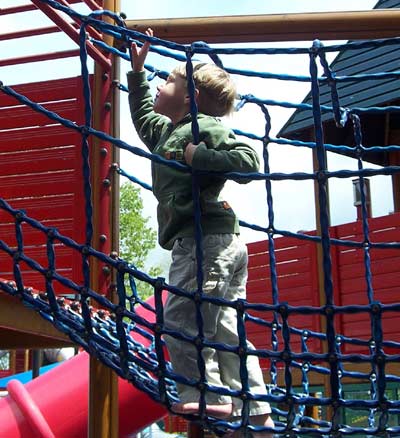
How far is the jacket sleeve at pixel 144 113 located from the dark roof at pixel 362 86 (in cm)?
451

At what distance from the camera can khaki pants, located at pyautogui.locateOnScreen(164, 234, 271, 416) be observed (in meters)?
1.43

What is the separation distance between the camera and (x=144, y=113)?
165 cm

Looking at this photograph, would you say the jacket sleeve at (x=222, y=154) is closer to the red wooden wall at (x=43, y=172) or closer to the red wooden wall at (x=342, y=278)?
the red wooden wall at (x=43, y=172)

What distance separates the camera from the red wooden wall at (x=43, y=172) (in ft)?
8.04

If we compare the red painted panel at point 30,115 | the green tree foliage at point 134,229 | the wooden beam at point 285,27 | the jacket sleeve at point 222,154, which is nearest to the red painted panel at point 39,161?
the red painted panel at point 30,115

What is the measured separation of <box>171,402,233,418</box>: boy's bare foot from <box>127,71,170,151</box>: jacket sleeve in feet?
1.78

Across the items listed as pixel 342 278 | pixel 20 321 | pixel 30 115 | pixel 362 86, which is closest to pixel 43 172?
pixel 30 115

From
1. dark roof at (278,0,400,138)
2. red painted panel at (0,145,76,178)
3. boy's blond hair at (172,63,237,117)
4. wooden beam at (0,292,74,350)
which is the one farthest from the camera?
dark roof at (278,0,400,138)

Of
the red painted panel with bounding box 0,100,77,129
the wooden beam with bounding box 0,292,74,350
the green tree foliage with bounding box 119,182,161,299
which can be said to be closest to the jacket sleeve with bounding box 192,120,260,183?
the wooden beam with bounding box 0,292,74,350

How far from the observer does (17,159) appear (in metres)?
2.66

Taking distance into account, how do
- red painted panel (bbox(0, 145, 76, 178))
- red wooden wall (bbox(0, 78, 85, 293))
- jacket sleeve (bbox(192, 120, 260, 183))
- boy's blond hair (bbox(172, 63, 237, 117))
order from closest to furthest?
1. jacket sleeve (bbox(192, 120, 260, 183))
2. boy's blond hair (bbox(172, 63, 237, 117))
3. red wooden wall (bbox(0, 78, 85, 293))
4. red painted panel (bbox(0, 145, 76, 178))

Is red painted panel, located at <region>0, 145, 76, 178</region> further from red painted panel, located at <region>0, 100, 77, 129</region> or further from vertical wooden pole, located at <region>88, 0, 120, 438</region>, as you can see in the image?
vertical wooden pole, located at <region>88, 0, 120, 438</region>

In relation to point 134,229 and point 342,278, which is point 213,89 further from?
point 134,229

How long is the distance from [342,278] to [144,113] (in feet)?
13.2
